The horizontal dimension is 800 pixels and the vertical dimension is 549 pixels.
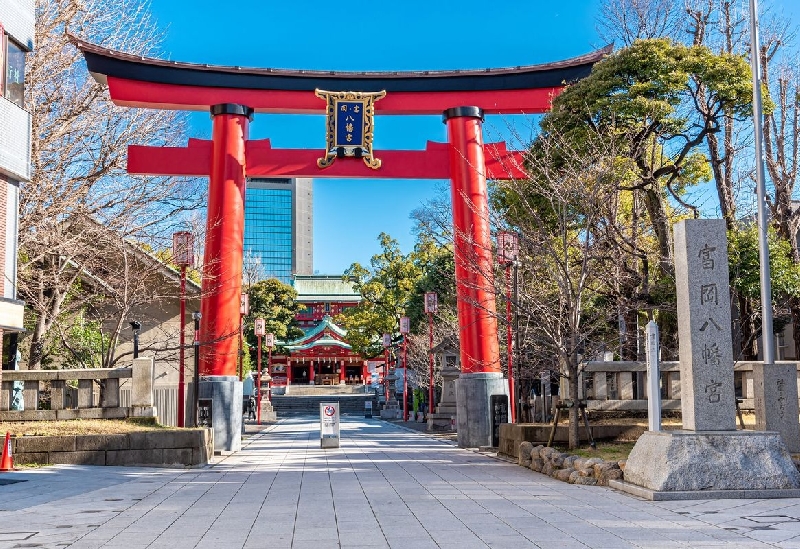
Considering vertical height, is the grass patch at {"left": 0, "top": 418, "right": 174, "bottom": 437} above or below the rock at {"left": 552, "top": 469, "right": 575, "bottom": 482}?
above

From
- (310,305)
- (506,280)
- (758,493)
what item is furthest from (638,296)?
(310,305)

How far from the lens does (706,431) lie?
1067cm

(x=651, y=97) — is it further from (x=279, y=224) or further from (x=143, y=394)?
(x=279, y=224)

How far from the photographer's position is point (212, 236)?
20828 millimetres

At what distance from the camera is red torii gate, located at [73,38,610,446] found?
67.3ft

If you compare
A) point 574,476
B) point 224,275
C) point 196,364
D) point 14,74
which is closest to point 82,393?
point 196,364

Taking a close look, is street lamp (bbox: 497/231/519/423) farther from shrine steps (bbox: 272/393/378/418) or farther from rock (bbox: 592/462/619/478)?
shrine steps (bbox: 272/393/378/418)

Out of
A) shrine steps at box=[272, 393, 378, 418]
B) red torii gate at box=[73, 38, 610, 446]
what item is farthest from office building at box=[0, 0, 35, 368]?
shrine steps at box=[272, 393, 378, 418]

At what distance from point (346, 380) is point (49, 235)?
54.7 m

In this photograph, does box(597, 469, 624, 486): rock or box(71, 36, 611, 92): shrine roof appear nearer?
box(597, 469, 624, 486): rock

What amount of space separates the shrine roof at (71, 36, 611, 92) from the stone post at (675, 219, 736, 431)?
38.8 feet

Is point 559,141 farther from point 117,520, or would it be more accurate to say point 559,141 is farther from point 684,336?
point 117,520

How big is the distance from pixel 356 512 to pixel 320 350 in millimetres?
59127

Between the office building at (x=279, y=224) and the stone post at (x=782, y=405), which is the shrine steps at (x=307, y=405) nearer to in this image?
the stone post at (x=782, y=405)
